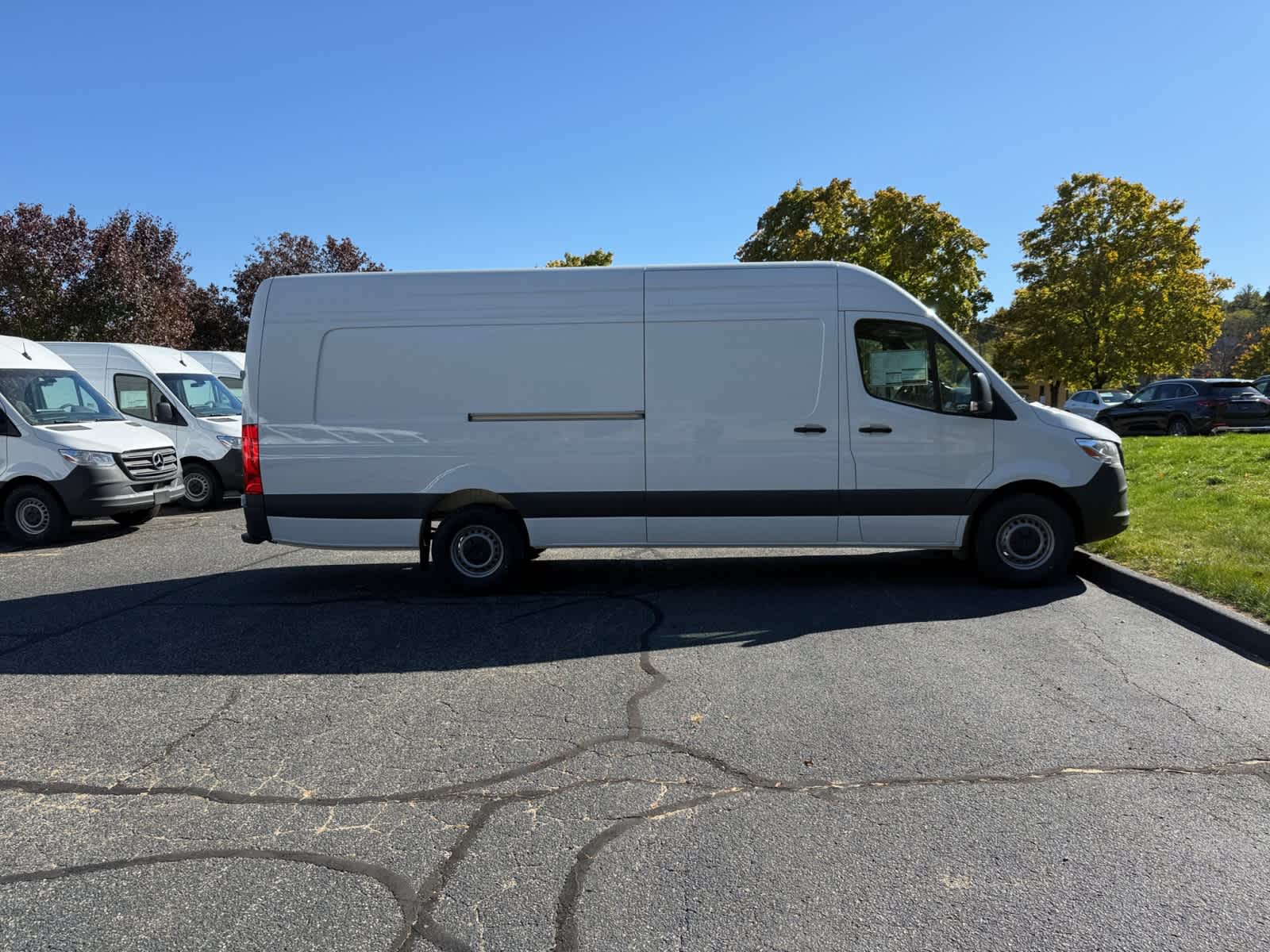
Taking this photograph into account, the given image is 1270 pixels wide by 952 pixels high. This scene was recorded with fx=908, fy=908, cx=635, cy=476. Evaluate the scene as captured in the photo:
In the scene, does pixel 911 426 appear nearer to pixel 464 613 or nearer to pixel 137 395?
pixel 464 613

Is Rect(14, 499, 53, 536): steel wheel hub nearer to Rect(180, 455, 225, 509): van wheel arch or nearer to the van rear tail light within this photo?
Rect(180, 455, 225, 509): van wheel arch

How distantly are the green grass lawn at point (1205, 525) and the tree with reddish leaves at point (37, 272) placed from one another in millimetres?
27041

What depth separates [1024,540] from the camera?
279 inches

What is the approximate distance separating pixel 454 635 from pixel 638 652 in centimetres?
132

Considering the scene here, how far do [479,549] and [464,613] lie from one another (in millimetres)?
714

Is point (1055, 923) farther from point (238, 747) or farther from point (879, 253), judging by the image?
point (879, 253)

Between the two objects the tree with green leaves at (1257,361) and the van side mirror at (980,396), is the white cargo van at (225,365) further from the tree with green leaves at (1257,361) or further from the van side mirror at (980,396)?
the tree with green leaves at (1257,361)

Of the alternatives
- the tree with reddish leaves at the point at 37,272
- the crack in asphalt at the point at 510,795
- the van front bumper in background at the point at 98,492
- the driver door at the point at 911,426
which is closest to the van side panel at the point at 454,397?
the driver door at the point at 911,426

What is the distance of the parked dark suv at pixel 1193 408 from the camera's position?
70.7 feet

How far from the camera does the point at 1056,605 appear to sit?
6.55 metres

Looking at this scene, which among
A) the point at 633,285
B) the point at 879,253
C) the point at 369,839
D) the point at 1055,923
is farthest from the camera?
the point at 879,253

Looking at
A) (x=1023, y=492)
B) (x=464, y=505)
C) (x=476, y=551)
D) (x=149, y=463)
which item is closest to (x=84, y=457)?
(x=149, y=463)

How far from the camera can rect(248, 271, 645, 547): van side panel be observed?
702 centimetres

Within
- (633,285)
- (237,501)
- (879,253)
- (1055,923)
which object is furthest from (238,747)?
(879,253)
